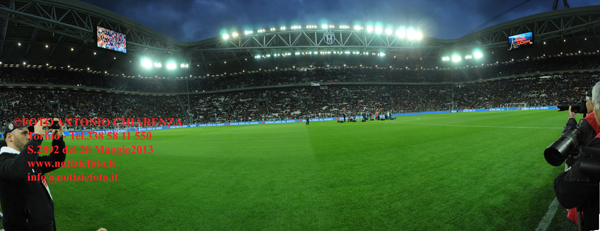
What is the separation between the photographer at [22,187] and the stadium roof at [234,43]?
27114 mm

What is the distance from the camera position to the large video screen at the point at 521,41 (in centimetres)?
3089

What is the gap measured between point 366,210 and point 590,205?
2.49 meters

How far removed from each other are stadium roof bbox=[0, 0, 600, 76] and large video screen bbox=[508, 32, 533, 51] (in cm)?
459

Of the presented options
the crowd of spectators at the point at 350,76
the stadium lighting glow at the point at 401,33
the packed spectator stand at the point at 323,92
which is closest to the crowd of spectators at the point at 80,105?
the packed spectator stand at the point at 323,92

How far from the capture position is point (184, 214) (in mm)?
4051

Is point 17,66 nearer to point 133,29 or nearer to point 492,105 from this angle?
point 133,29

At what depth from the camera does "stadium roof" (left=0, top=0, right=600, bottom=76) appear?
26.4 meters

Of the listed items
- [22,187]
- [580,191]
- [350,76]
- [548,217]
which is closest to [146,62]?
[350,76]
